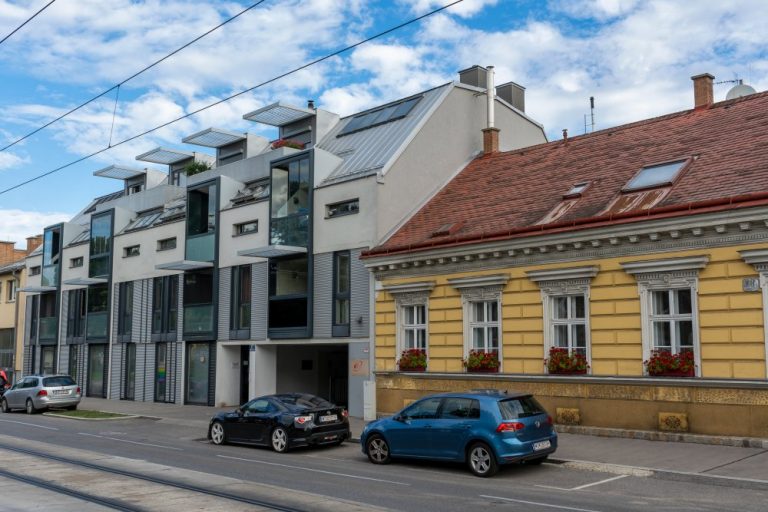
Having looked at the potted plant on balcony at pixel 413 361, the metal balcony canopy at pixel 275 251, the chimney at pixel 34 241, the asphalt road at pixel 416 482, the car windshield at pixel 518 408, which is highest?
the chimney at pixel 34 241

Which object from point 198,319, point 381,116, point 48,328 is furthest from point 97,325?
point 381,116

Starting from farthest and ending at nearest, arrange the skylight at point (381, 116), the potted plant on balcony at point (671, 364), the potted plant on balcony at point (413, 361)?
the skylight at point (381, 116) → the potted plant on balcony at point (413, 361) → the potted plant on balcony at point (671, 364)

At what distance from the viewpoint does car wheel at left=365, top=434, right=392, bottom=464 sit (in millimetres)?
16031

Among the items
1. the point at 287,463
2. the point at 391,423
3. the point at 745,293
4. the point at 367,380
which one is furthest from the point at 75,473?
the point at 745,293

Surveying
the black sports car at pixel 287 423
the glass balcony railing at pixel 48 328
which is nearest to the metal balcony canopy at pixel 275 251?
the black sports car at pixel 287 423

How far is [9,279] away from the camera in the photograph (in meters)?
48.8

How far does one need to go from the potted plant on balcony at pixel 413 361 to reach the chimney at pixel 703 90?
10876mm

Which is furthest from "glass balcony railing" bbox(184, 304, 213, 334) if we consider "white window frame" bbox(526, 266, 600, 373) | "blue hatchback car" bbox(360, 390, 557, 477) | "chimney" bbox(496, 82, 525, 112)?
"blue hatchback car" bbox(360, 390, 557, 477)

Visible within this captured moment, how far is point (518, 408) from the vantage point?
14.4m

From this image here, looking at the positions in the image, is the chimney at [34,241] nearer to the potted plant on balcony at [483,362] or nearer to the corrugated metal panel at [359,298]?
the corrugated metal panel at [359,298]

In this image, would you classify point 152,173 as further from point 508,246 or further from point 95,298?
point 508,246

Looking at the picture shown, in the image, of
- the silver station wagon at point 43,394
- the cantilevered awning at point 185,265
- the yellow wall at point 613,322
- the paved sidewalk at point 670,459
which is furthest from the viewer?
the cantilevered awning at point 185,265

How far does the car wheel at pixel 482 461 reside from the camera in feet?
46.0

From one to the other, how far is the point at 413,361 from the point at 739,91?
44.6 ft
